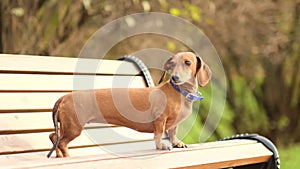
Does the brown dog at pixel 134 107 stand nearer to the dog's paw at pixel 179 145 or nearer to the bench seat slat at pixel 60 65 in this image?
the dog's paw at pixel 179 145

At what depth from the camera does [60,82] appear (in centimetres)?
220

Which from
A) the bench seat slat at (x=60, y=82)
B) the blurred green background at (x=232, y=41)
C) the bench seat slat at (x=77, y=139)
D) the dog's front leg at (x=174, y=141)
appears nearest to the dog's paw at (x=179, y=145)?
the dog's front leg at (x=174, y=141)

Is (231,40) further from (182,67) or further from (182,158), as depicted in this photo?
(182,158)

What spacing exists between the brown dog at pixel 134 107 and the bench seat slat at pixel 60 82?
0.46 m

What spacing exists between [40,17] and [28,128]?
1.63m

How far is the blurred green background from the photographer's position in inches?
132

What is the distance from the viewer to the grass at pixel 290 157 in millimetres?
4203

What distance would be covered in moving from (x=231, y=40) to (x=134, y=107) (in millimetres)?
3216

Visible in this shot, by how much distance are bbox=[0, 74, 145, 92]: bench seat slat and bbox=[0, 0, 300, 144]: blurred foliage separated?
704mm

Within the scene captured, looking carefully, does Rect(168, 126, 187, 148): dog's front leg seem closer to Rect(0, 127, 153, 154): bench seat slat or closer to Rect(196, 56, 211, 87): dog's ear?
Rect(196, 56, 211, 87): dog's ear

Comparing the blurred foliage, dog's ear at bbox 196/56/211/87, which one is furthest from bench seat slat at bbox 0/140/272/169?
the blurred foliage

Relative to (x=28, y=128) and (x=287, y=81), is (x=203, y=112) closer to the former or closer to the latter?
(x=287, y=81)

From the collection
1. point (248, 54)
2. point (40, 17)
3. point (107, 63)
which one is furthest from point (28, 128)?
point (248, 54)

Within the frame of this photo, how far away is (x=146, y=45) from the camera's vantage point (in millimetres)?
3973
